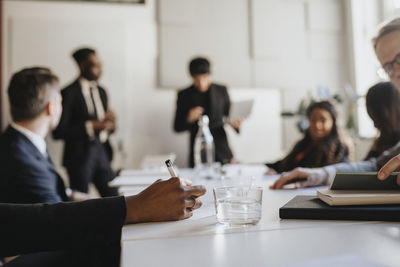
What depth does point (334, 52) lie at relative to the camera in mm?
4238

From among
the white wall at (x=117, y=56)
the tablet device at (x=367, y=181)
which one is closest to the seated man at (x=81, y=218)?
the tablet device at (x=367, y=181)

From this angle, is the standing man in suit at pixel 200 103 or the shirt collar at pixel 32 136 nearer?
the shirt collar at pixel 32 136

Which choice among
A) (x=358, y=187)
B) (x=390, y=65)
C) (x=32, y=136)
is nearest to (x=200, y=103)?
(x=32, y=136)

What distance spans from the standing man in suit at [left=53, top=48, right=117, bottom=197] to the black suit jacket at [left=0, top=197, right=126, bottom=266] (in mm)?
1969

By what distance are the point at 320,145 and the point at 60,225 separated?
175 centimetres

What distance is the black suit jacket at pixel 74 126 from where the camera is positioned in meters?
2.75

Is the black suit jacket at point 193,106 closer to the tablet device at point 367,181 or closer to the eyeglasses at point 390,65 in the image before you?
the eyeglasses at point 390,65

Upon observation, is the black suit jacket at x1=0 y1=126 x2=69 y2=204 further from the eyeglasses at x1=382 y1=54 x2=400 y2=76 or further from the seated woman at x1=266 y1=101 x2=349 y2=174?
the eyeglasses at x1=382 y1=54 x2=400 y2=76

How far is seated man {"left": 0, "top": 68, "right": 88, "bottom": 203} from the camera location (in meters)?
1.21

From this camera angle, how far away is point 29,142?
1.37m

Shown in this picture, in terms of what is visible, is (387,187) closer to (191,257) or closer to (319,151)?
(191,257)

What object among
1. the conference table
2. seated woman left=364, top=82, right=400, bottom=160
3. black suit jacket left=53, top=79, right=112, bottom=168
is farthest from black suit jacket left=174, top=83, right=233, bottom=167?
the conference table

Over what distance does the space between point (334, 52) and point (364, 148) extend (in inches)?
53.8

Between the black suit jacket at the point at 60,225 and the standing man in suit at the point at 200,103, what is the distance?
226cm
